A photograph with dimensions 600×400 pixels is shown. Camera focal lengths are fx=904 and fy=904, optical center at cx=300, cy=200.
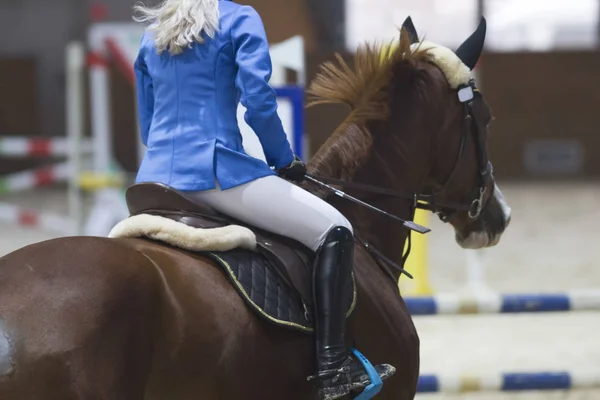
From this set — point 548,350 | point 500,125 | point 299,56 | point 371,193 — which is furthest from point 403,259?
point 500,125

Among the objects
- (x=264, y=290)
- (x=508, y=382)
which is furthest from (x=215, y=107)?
(x=508, y=382)

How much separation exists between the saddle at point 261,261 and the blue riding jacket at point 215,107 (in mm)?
49

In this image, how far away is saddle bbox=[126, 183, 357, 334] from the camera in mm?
2309

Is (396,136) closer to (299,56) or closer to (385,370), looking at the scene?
(385,370)

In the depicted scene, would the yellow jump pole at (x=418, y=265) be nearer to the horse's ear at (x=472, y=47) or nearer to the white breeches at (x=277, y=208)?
the horse's ear at (x=472, y=47)

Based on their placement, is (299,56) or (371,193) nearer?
(371,193)

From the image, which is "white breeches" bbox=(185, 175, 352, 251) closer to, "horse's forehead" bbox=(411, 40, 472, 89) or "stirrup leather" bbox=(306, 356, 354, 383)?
"stirrup leather" bbox=(306, 356, 354, 383)

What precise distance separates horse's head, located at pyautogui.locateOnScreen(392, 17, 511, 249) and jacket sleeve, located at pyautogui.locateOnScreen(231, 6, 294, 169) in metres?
0.69

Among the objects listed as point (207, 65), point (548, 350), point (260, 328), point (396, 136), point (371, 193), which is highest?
point (207, 65)

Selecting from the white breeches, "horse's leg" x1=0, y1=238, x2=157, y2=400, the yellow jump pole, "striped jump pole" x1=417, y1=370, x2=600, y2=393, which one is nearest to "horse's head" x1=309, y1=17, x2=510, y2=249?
the white breeches

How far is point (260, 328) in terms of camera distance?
2277mm

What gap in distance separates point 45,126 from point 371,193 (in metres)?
13.2

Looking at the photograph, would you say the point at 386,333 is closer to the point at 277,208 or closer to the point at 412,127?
the point at 277,208

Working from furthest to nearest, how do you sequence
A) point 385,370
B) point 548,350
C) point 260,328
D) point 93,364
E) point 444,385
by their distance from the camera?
point 548,350
point 444,385
point 385,370
point 260,328
point 93,364
